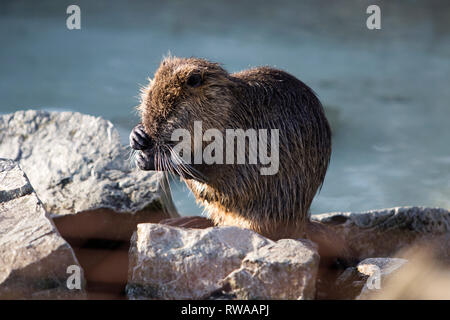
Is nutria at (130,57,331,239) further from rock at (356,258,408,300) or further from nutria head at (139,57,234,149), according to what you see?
rock at (356,258,408,300)

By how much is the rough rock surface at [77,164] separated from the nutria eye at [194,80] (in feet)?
1.73

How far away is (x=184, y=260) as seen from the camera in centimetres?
188

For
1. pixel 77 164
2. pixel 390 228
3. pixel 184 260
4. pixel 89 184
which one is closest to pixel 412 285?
pixel 184 260

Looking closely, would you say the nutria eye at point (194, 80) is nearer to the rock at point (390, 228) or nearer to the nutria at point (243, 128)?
the nutria at point (243, 128)

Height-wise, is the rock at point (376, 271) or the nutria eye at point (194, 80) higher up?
the nutria eye at point (194, 80)

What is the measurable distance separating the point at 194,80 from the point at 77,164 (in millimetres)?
1017

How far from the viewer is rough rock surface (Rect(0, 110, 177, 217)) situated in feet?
9.18

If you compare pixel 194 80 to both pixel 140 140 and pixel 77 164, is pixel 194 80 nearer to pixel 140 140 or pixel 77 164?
pixel 140 140

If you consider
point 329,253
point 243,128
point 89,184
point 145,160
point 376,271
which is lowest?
point 329,253

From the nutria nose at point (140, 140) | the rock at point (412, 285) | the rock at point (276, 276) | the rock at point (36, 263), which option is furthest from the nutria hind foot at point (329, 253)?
the rock at point (36, 263)

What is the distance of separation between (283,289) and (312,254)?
141 mm

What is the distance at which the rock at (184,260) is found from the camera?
187cm

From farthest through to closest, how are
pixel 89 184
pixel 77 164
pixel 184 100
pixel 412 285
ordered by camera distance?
pixel 77 164 → pixel 89 184 → pixel 184 100 → pixel 412 285

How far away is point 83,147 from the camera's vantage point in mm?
3137
